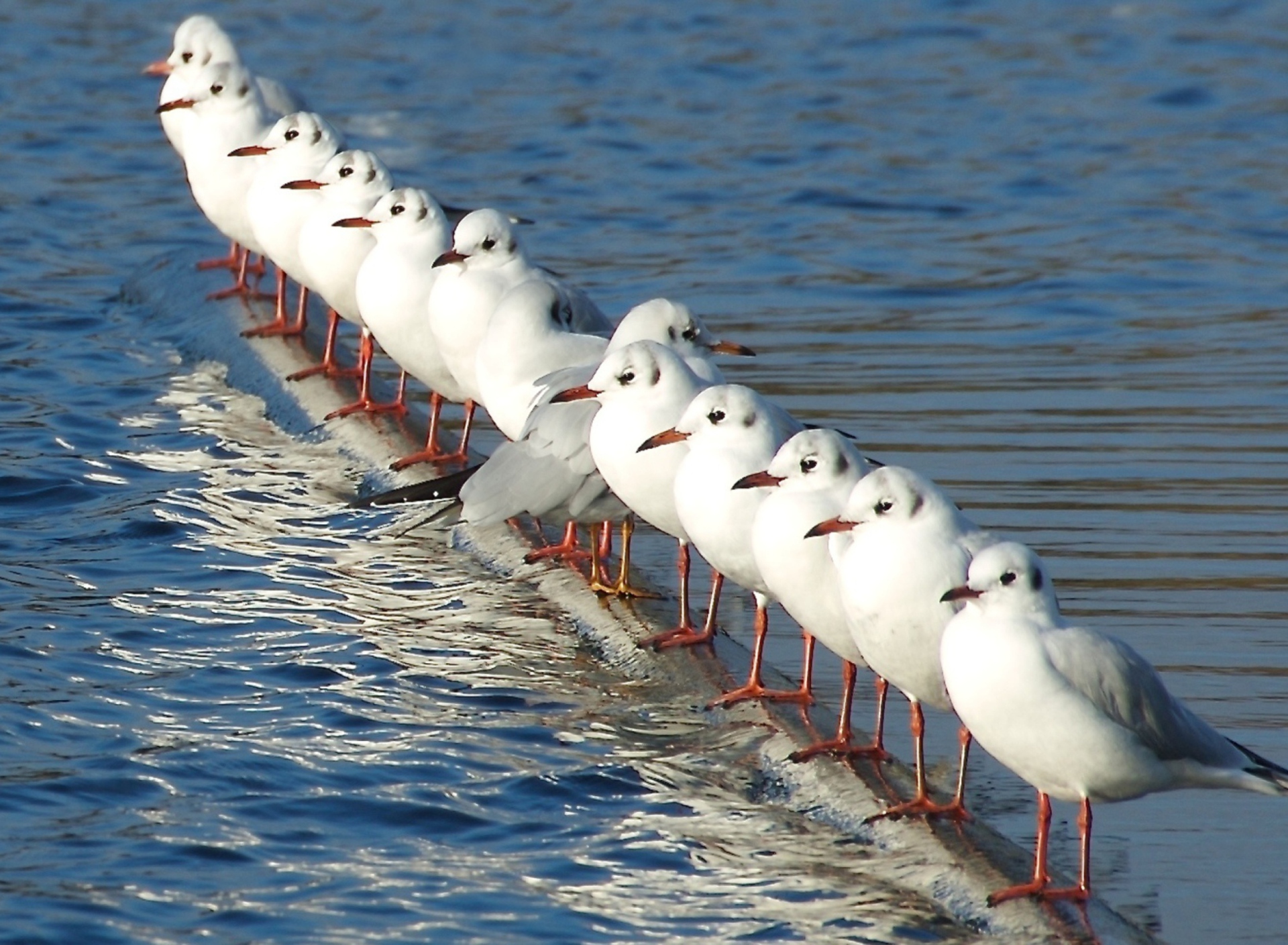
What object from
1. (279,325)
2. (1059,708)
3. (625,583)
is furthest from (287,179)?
(1059,708)

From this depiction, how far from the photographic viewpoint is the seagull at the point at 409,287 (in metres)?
8.68

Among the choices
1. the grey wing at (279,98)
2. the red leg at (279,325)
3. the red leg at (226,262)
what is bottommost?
the red leg at (279,325)

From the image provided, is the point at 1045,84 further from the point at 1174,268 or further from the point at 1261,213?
the point at 1174,268

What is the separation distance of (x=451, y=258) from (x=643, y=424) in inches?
72.8

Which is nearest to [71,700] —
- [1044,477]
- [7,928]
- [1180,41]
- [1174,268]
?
→ [7,928]

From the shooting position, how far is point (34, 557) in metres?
7.93

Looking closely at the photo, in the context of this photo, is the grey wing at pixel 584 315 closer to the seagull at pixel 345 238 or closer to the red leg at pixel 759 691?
the seagull at pixel 345 238

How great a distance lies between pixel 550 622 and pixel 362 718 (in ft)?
3.23

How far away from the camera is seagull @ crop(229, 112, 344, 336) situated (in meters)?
9.84

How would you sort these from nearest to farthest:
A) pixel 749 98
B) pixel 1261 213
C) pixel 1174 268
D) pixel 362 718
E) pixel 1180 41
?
pixel 362 718 < pixel 1174 268 < pixel 1261 213 < pixel 749 98 < pixel 1180 41

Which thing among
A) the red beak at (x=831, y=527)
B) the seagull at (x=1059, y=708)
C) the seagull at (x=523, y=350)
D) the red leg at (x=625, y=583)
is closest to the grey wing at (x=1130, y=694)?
the seagull at (x=1059, y=708)

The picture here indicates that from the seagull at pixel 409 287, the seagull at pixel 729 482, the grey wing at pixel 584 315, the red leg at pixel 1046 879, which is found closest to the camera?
the red leg at pixel 1046 879

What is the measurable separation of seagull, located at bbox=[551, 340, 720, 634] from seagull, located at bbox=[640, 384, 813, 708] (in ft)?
0.70

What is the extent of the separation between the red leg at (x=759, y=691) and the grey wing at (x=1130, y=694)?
4.28ft
